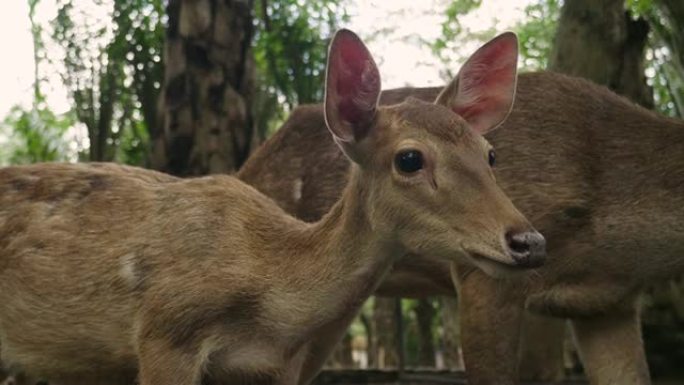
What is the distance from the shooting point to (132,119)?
15.2 m

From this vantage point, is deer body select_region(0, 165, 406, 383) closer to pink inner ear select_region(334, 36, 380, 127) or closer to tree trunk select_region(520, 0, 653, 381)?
pink inner ear select_region(334, 36, 380, 127)

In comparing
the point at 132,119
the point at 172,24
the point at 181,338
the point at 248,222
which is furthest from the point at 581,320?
the point at 132,119

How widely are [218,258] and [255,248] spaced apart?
193 mm

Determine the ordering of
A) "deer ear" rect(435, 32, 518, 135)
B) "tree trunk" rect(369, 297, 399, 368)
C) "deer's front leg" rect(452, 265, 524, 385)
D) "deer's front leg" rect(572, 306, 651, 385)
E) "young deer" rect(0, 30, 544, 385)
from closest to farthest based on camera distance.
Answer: "young deer" rect(0, 30, 544, 385)
"deer ear" rect(435, 32, 518, 135)
"deer's front leg" rect(452, 265, 524, 385)
"deer's front leg" rect(572, 306, 651, 385)
"tree trunk" rect(369, 297, 399, 368)

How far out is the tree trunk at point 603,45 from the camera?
9.12m

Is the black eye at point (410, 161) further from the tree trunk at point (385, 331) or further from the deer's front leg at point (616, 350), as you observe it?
the tree trunk at point (385, 331)

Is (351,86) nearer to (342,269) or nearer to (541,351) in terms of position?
(342,269)

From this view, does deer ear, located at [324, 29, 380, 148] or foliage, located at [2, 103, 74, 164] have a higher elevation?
deer ear, located at [324, 29, 380, 148]

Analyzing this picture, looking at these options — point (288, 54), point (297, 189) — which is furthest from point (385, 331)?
point (297, 189)

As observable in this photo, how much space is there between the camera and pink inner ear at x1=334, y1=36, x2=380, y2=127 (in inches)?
178

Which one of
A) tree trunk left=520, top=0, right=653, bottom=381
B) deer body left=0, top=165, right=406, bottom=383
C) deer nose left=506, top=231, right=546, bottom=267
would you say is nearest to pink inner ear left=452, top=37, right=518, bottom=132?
deer body left=0, top=165, right=406, bottom=383

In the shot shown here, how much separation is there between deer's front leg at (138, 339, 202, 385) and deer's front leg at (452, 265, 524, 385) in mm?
2137

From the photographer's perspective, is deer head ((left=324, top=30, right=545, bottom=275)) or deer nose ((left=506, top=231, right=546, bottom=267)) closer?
deer nose ((left=506, top=231, right=546, bottom=267))

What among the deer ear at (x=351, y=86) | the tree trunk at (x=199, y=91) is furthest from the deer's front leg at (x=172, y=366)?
the tree trunk at (x=199, y=91)
